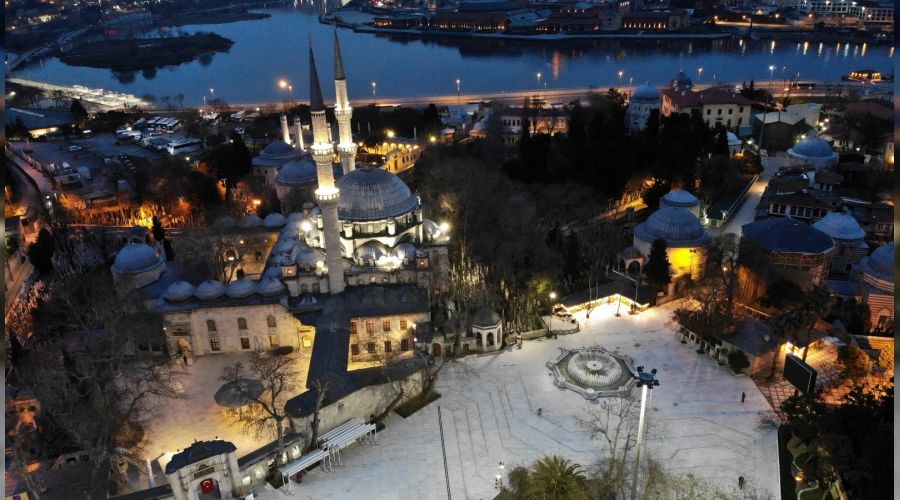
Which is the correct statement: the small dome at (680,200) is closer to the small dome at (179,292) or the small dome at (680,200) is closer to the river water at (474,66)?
the small dome at (179,292)

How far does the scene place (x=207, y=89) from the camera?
4963 inches

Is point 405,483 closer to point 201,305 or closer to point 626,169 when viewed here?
point 201,305

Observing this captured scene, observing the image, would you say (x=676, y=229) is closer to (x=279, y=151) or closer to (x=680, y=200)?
(x=680, y=200)

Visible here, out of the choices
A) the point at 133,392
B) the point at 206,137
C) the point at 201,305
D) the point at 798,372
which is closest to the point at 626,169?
the point at 798,372

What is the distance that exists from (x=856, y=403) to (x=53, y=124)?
94.5 metres

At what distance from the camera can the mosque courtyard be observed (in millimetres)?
27375

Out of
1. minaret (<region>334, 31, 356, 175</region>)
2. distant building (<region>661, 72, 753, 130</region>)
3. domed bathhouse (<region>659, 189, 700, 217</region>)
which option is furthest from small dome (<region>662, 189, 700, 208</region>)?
distant building (<region>661, 72, 753, 130</region>)

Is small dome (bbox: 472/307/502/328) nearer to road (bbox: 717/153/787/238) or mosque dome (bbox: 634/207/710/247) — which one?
mosque dome (bbox: 634/207/710/247)

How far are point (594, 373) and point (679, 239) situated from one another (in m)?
15.2

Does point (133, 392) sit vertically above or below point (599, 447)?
above

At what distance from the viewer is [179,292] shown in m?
36.6

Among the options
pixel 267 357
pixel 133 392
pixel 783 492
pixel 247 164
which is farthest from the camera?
pixel 247 164

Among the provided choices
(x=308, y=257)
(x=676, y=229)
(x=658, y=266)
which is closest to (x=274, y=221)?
(x=308, y=257)

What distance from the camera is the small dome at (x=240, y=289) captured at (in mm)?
36625
